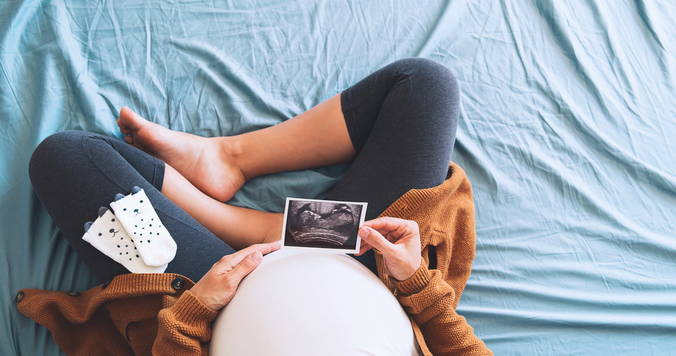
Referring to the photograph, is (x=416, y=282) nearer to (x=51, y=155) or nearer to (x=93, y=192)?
(x=93, y=192)

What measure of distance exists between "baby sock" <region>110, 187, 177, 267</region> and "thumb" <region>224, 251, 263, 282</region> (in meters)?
0.24

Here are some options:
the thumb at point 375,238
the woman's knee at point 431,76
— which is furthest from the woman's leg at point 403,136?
the thumb at point 375,238

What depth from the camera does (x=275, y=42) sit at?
1.33m

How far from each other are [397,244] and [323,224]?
0.17 m

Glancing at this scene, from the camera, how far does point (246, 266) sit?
79 cm

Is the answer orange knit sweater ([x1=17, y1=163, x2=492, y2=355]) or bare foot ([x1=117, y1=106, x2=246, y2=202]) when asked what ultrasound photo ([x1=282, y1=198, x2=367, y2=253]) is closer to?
orange knit sweater ([x1=17, y1=163, x2=492, y2=355])

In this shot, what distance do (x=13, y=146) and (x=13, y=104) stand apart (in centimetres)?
14

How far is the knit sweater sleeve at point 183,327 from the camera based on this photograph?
74 cm

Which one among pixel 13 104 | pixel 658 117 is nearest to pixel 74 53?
pixel 13 104

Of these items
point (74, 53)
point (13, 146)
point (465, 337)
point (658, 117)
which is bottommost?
point (465, 337)

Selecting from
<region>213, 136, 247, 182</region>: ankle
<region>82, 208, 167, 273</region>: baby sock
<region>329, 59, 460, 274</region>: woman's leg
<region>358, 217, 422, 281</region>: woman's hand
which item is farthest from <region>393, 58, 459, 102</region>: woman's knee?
<region>82, 208, 167, 273</region>: baby sock

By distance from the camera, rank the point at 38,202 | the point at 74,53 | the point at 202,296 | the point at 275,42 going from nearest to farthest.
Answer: the point at 202,296, the point at 38,202, the point at 74,53, the point at 275,42

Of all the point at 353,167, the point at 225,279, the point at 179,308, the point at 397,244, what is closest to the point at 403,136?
the point at 353,167

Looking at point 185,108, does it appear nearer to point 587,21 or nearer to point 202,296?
point 202,296
